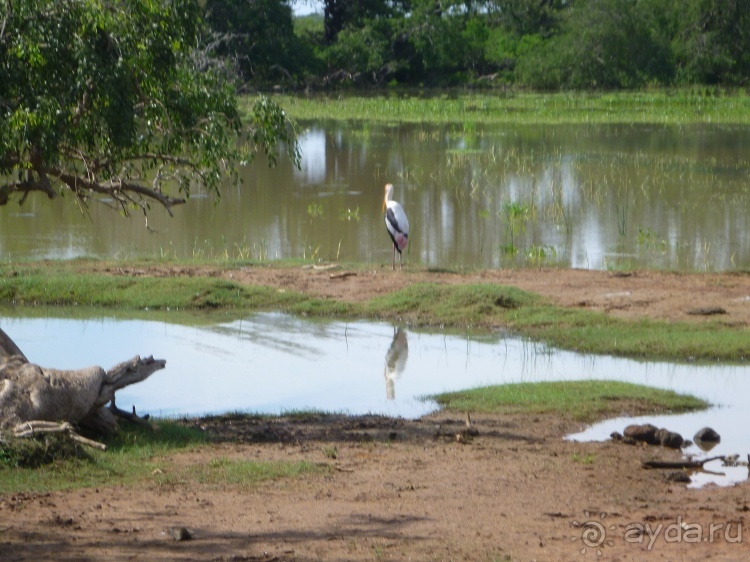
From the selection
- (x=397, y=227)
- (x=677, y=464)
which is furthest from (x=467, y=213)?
(x=677, y=464)

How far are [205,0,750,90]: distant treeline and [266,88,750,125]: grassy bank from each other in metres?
2.79

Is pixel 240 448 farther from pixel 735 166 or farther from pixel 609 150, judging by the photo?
pixel 609 150

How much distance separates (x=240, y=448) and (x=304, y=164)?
69.8 feet

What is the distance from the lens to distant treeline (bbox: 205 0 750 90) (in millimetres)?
50594

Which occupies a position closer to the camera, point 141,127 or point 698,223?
point 141,127

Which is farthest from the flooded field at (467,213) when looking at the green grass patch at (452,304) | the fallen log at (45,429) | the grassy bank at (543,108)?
the fallen log at (45,429)

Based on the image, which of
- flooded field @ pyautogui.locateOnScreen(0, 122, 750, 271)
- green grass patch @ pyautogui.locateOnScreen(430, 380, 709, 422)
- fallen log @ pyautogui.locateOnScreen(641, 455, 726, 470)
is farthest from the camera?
flooded field @ pyautogui.locateOnScreen(0, 122, 750, 271)

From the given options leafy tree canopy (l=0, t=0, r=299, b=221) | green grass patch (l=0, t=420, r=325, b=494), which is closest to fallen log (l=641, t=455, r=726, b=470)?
green grass patch (l=0, t=420, r=325, b=494)

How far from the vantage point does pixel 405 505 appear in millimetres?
6445

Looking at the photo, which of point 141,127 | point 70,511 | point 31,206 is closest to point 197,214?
point 31,206

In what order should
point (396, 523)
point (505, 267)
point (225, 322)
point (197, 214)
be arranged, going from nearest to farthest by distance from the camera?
point (396, 523)
point (225, 322)
point (505, 267)
point (197, 214)

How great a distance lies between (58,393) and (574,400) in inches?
160

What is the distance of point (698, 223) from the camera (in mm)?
19672

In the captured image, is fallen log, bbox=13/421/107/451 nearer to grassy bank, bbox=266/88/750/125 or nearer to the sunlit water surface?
the sunlit water surface
